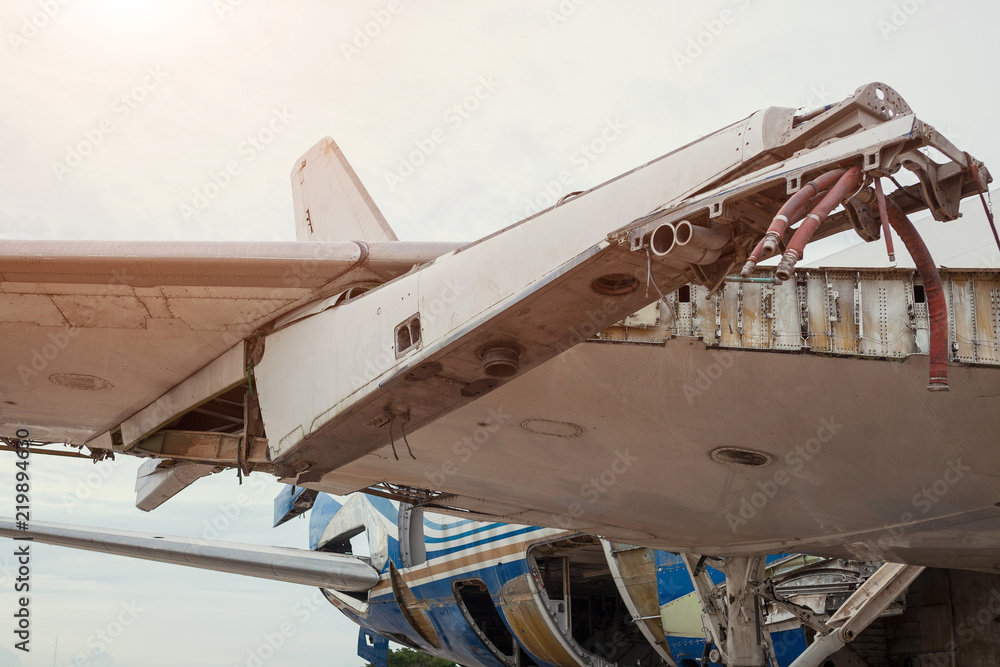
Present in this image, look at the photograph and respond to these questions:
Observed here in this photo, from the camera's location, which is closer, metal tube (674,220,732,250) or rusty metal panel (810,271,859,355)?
metal tube (674,220,732,250)

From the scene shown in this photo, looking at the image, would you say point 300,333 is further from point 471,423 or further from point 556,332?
point 556,332

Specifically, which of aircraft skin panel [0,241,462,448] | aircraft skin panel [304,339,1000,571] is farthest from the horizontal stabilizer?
aircraft skin panel [0,241,462,448]

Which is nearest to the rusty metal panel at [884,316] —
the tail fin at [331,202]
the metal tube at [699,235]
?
the metal tube at [699,235]

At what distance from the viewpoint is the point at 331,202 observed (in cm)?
1644

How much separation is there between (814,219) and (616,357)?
4.35 meters

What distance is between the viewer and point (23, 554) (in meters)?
15.0

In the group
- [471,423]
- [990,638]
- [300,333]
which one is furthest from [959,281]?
[990,638]

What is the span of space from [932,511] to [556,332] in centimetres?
816

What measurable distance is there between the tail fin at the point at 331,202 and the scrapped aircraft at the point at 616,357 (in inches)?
3.6

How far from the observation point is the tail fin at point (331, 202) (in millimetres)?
15273

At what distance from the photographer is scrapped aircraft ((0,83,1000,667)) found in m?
6.35

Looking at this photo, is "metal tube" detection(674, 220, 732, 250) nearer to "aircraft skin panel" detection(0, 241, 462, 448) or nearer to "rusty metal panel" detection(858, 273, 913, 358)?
"rusty metal panel" detection(858, 273, 913, 358)

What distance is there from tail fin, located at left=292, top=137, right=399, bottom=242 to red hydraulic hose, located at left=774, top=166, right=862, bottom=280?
32.6 feet

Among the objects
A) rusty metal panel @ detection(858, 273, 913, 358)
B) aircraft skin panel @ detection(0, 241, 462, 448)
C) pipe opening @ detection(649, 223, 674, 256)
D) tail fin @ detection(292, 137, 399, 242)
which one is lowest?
pipe opening @ detection(649, 223, 674, 256)
